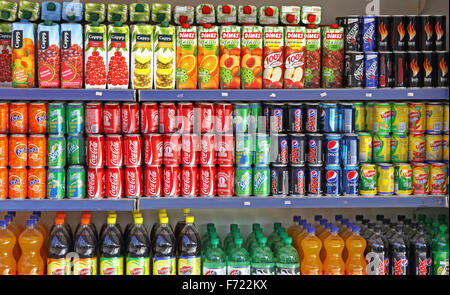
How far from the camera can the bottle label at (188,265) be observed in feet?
10.7

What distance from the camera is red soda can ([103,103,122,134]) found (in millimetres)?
3252

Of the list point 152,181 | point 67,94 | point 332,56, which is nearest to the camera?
point 67,94

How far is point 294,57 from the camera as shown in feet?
11.0

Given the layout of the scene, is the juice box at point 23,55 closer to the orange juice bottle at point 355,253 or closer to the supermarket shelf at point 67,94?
the supermarket shelf at point 67,94

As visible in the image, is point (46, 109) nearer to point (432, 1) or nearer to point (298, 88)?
point (298, 88)

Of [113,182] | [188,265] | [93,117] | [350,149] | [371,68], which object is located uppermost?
[371,68]

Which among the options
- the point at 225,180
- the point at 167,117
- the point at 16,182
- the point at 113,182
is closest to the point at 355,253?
the point at 225,180

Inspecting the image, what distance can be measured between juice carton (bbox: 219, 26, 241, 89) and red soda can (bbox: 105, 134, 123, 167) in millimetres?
659

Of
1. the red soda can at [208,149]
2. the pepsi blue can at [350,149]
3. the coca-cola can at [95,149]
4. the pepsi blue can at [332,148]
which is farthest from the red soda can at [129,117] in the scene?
the pepsi blue can at [350,149]

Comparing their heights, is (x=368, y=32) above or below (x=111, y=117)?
above

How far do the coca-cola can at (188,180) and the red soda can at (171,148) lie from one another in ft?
0.24

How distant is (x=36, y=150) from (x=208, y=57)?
1081 millimetres

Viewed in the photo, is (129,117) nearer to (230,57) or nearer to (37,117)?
(37,117)

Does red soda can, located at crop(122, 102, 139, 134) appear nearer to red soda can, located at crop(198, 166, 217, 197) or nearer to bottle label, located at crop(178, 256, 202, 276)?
red soda can, located at crop(198, 166, 217, 197)
